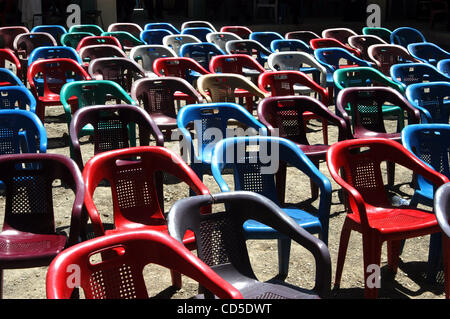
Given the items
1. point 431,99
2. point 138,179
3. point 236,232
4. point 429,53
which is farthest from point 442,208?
point 429,53

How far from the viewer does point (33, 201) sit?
3455 millimetres

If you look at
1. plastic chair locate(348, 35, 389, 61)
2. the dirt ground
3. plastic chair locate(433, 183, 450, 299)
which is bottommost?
the dirt ground

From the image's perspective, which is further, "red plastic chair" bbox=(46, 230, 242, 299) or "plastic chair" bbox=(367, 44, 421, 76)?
"plastic chair" bbox=(367, 44, 421, 76)

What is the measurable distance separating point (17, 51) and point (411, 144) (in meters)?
6.43

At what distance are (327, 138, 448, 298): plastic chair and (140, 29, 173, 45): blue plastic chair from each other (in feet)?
21.4

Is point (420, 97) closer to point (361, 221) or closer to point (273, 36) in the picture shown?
point (361, 221)

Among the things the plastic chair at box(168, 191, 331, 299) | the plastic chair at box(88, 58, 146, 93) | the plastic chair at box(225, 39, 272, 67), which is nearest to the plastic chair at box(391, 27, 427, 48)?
the plastic chair at box(225, 39, 272, 67)

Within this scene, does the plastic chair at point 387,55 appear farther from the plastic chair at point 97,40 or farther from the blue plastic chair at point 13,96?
the blue plastic chair at point 13,96

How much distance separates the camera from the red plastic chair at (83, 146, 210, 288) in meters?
3.52

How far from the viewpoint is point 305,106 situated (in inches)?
200

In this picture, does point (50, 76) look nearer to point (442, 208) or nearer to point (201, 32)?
point (201, 32)

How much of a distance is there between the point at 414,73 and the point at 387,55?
66.7 inches

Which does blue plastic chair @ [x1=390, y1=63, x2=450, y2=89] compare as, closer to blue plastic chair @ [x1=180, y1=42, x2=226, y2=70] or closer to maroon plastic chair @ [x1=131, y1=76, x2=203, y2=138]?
maroon plastic chair @ [x1=131, y1=76, x2=203, y2=138]
